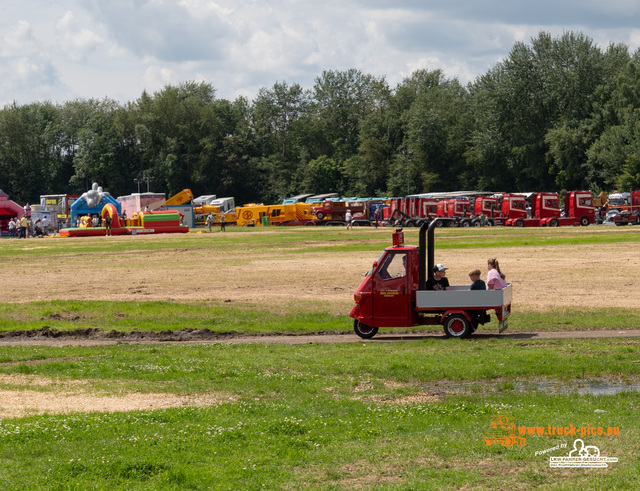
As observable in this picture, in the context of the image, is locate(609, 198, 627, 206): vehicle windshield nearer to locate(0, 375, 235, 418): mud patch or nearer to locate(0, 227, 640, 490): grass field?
locate(0, 227, 640, 490): grass field

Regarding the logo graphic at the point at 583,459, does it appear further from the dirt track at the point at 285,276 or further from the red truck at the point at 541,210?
the red truck at the point at 541,210

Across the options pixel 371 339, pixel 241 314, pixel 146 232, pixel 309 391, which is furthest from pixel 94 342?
pixel 146 232

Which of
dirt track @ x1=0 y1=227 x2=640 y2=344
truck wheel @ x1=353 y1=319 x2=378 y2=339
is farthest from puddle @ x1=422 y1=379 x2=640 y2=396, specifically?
dirt track @ x1=0 y1=227 x2=640 y2=344

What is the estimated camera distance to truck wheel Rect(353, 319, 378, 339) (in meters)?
18.9

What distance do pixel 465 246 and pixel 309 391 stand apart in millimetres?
34736

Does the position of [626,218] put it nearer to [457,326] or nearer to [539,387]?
[457,326]

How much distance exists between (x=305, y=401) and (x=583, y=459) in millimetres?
4562

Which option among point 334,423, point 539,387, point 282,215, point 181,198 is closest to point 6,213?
point 181,198

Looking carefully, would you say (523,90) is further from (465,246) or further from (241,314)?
(241,314)

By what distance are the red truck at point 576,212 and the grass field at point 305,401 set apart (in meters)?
52.2

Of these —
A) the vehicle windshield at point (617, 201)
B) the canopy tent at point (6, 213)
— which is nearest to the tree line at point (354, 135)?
the vehicle windshield at point (617, 201)

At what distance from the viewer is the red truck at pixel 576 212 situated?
76875 mm

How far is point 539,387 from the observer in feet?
41.5

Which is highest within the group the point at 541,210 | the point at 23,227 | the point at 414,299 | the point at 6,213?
the point at 6,213
